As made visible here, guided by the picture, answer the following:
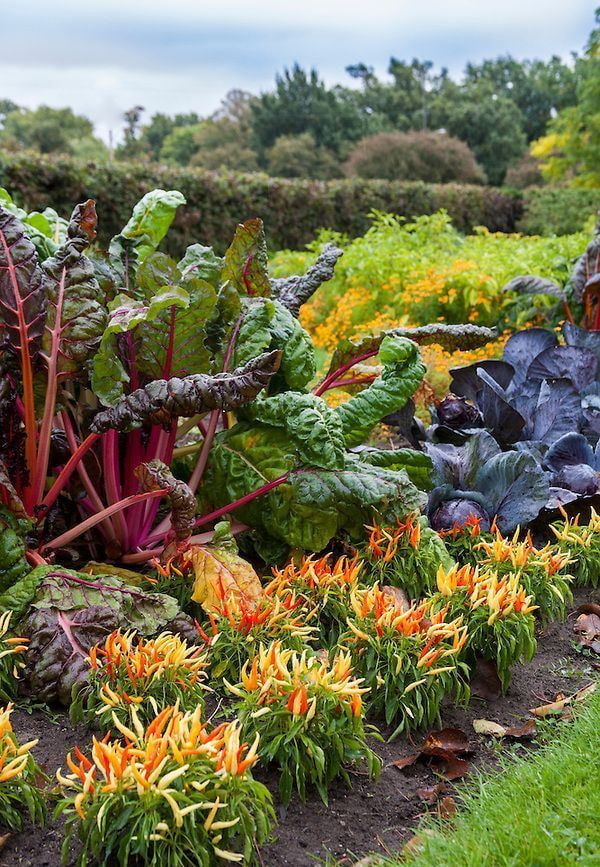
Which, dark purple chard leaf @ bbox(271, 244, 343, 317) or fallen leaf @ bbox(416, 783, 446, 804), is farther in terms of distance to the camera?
dark purple chard leaf @ bbox(271, 244, 343, 317)

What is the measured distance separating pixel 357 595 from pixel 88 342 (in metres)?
1.20

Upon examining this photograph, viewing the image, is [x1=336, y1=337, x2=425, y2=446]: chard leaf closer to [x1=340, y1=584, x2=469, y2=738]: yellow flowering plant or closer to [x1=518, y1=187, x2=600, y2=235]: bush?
[x1=340, y1=584, x2=469, y2=738]: yellow flowering plant

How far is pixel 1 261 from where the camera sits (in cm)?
263

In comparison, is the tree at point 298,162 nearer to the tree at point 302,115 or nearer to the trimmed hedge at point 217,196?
the tree at point 302,115

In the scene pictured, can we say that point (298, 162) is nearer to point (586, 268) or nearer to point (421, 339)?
point (586, 268)

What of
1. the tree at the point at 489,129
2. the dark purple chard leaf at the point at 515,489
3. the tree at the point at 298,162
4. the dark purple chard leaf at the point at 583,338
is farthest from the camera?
the tree at the point at 489,129

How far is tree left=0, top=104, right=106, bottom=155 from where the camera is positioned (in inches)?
1842

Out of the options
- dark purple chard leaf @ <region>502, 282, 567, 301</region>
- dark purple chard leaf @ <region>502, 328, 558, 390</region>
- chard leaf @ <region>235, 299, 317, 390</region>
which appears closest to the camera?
chard leaf @ <region>235, 299, 317, 390</region>

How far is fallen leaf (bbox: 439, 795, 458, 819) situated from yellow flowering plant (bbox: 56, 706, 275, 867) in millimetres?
469

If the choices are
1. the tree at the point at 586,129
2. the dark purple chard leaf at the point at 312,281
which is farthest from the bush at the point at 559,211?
the dark purple chard leaf at the point at 312,281

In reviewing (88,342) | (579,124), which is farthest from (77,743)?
(579,124)

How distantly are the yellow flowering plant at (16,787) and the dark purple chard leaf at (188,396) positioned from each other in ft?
3.47

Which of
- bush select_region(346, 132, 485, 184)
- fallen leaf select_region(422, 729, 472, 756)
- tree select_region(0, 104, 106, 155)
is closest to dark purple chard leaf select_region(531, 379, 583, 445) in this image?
fallen leaf select_region(422, 729, 472, 756)

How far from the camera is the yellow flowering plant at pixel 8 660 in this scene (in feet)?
7.18
